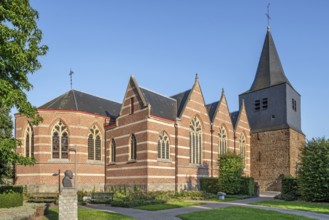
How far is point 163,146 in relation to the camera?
33.0 meters

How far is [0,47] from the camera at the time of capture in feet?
52.0

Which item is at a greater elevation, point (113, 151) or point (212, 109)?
point (212, 109)

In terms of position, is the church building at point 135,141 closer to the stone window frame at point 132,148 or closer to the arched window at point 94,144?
the arched window at point 94,144

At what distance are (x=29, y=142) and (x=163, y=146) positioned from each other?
14.1 meters

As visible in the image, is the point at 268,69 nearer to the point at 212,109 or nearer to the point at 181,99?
the point at 212,109

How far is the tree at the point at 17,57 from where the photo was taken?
1594 centimetres

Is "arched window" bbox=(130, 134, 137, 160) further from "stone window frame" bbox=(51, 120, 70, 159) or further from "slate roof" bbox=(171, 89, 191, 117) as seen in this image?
"stone window frame" bbox=(51, 120, 70, 159)

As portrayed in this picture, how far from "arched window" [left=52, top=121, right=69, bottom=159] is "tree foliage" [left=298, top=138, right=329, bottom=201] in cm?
2294

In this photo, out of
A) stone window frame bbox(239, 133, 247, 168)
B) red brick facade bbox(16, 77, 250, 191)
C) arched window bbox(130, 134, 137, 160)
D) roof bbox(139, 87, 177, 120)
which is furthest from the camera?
stone window frame bbox(239, 133, 247, 168)

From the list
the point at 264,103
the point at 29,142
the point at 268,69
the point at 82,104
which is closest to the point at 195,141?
the point at 82,104

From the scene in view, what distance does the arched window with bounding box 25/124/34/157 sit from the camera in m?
34.0

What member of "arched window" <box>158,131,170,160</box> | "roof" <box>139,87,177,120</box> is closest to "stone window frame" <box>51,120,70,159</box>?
"roof" <box>139,87,177,120</box>

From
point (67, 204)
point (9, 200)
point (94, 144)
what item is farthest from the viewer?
point (94, 144)

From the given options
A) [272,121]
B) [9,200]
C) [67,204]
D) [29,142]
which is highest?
[272,121]
